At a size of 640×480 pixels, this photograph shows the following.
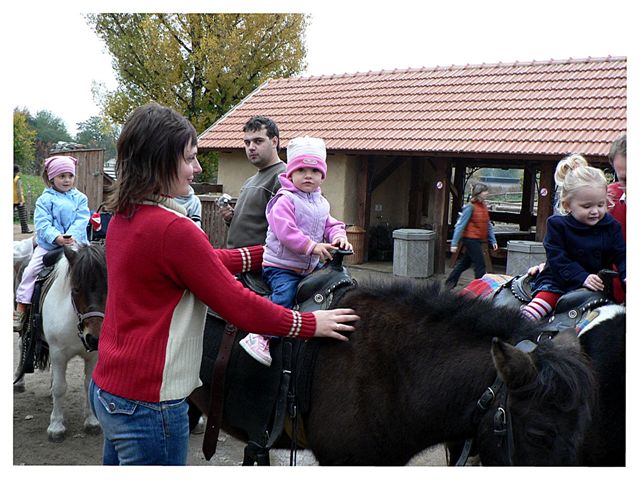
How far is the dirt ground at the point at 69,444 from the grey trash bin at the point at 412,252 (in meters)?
7.68

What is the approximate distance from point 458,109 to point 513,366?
11.9 meters

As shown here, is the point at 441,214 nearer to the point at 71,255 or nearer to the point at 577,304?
the point at 71,255

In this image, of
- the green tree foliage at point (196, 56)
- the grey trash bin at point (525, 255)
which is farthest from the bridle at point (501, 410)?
the green tree foliage at point (196, 56)

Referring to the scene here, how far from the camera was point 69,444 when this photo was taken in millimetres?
4578

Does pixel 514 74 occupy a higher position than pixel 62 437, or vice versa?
pixel 514 74

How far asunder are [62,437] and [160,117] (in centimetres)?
360

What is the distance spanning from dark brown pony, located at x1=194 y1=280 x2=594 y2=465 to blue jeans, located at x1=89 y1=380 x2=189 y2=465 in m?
0.75

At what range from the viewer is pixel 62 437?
183 inches

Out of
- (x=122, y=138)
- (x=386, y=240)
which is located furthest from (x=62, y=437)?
(x=386, y=240)

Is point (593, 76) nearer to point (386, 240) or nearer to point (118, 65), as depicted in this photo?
point (386, 240)

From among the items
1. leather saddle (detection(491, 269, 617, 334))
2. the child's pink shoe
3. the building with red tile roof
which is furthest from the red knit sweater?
the building with red tile roof

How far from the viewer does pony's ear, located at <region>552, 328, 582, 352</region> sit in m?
2.28

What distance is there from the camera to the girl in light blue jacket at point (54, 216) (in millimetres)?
5016

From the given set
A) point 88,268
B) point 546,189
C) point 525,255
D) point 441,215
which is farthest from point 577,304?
point 441,215
